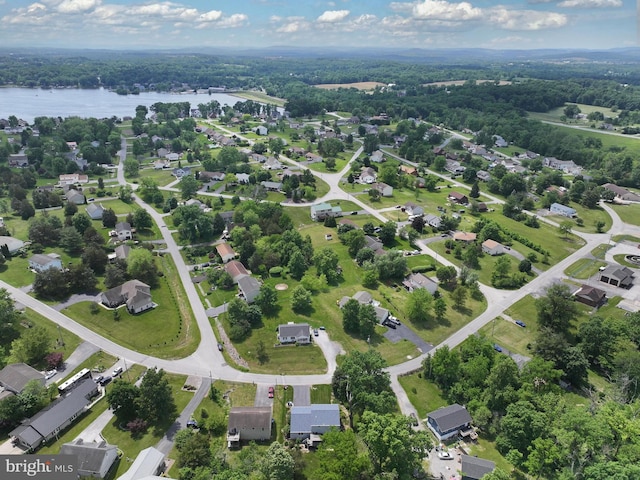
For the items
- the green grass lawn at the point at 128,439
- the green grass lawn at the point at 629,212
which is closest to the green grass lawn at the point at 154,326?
the green grass lawn at the point at 128,439

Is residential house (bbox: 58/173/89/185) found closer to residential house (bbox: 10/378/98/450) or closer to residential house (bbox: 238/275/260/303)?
residential house (bbox: 238/275/260/303)

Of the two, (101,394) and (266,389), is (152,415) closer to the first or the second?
(101,394)

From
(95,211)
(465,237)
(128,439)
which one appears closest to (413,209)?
(465,237)

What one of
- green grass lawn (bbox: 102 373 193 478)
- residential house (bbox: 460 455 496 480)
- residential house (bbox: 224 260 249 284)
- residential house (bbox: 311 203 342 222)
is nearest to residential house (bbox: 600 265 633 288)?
residential house (bbox: 460 455 496 480)

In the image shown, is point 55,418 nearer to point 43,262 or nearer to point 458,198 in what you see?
point 43,262

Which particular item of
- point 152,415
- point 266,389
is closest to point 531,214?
point 266,389

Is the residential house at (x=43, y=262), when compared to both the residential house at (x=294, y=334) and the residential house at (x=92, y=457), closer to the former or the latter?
the residential house at (x=92, y=457)
